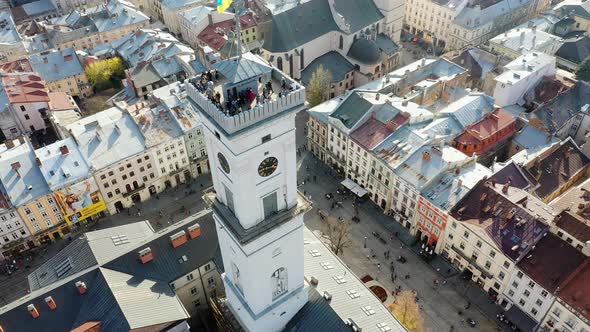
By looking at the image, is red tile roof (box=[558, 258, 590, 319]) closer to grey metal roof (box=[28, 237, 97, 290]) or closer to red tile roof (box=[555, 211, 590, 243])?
red tile roof (box=[555, 211, 590, 243])

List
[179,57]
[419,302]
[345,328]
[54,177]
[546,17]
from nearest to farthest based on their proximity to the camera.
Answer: [345,328]
[419,302]
[54,177]
[179,57]
[546,17]

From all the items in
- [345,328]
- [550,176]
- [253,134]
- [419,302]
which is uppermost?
[253,134]

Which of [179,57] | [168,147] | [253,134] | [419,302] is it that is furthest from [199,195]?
[253,134]

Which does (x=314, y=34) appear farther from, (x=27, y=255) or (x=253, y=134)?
(x=253, y=134)

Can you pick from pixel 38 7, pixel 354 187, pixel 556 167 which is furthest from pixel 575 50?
pixel 38 7

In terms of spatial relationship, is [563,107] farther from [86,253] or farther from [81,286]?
[81,286]

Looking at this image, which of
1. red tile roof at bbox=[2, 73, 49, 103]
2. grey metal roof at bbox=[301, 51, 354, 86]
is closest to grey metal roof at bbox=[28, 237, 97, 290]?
red tile roof at bbox=[2, 73, 49, 103]

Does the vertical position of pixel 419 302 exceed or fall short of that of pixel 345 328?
it falls short
